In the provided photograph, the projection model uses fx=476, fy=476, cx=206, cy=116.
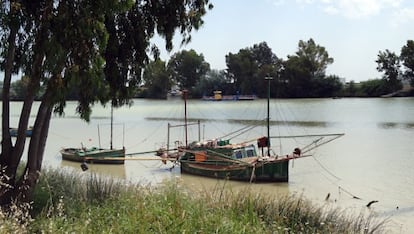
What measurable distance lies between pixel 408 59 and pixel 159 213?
9099 centimetres

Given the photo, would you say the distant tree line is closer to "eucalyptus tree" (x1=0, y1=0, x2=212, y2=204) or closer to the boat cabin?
the boat cabin

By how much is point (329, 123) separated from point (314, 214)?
41884 mm

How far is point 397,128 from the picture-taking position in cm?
4050

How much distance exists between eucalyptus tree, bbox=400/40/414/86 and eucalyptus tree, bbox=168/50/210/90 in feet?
149

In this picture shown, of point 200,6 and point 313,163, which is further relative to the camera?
point 313,163

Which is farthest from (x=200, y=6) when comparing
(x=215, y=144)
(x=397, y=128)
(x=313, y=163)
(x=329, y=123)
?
(x=329, y=123)

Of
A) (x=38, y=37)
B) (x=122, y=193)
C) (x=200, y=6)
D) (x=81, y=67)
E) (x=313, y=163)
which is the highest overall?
(x=200, y=6)

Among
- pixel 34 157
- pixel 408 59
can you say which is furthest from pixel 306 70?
pixel 34 157

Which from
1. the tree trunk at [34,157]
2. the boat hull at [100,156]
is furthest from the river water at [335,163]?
the tree trunk at [34,157]

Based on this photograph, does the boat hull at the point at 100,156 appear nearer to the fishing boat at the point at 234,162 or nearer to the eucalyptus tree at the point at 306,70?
the fishing boat at the point at 234,162

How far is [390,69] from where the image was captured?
90.7 meters

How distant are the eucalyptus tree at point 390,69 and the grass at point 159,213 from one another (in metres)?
88.2

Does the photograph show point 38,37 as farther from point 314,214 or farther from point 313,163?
point 313,163

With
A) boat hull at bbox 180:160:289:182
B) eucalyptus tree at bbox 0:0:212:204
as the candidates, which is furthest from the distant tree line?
eucalyptus tree at bbox 0:0:212:204
